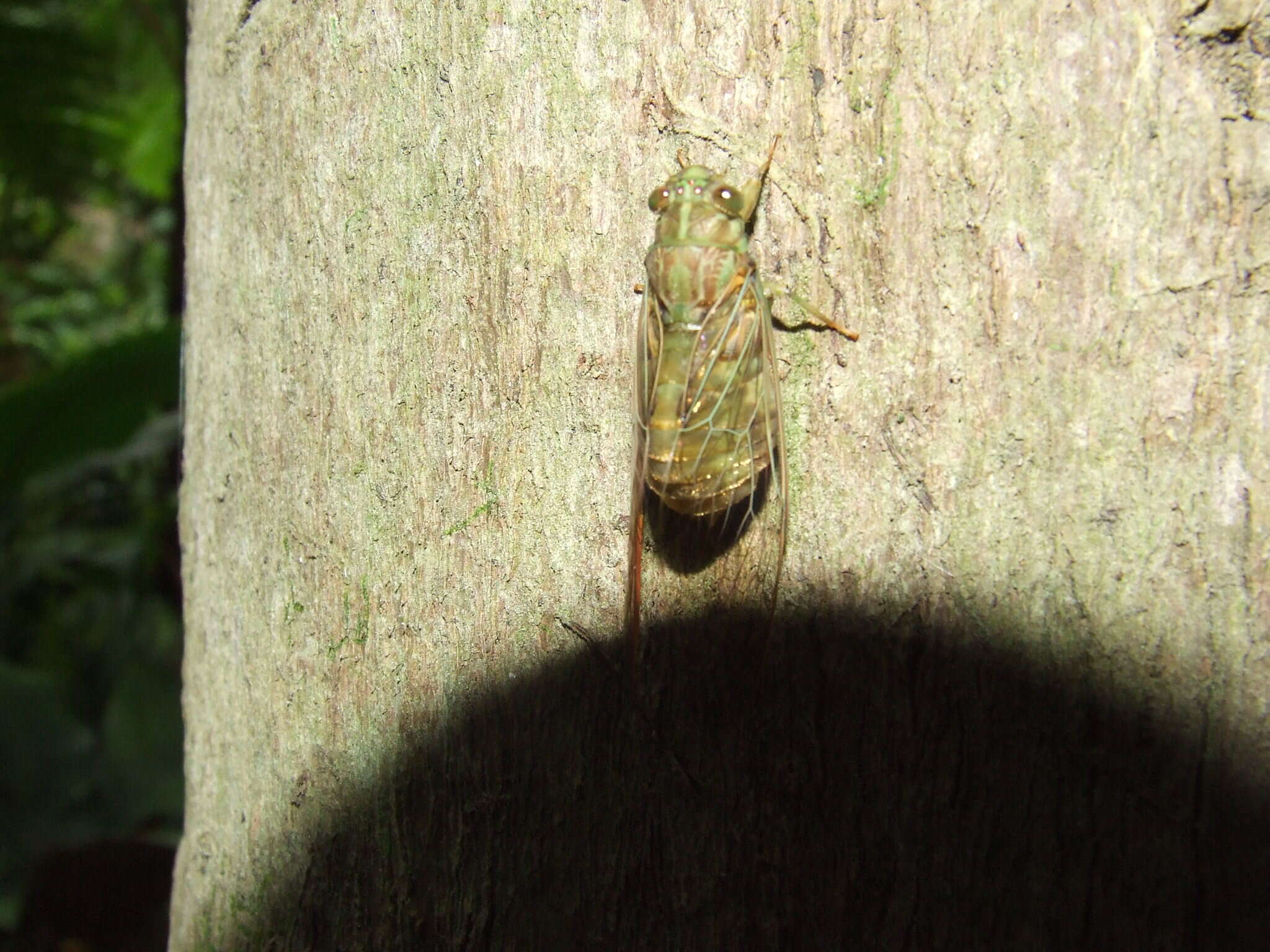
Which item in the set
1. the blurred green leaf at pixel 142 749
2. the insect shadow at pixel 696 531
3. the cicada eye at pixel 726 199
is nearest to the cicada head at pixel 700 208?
the cicada eye at pixel 726 199

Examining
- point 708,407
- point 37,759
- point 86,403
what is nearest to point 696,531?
point 708,407

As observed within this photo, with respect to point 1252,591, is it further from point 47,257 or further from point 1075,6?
point 47,257

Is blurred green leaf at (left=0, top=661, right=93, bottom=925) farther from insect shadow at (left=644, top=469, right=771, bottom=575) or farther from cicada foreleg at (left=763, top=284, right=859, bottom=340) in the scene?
cicada foreleg at (left=763, top=284, right=859, bottom=340)

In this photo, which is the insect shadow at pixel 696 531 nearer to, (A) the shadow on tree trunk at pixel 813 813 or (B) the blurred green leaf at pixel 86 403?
(A) the shadow on tree trunk at pixel 813 813

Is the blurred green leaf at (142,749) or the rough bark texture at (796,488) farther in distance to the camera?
the blurred green leaf at (142,749)

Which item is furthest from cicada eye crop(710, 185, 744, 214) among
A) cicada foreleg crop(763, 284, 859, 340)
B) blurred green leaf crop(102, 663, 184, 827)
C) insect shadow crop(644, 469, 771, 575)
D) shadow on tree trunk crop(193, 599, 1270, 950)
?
blurred green leaf crop(102, 663, 184, 827)

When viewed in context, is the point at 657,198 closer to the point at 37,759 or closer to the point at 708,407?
the point at 708,407
